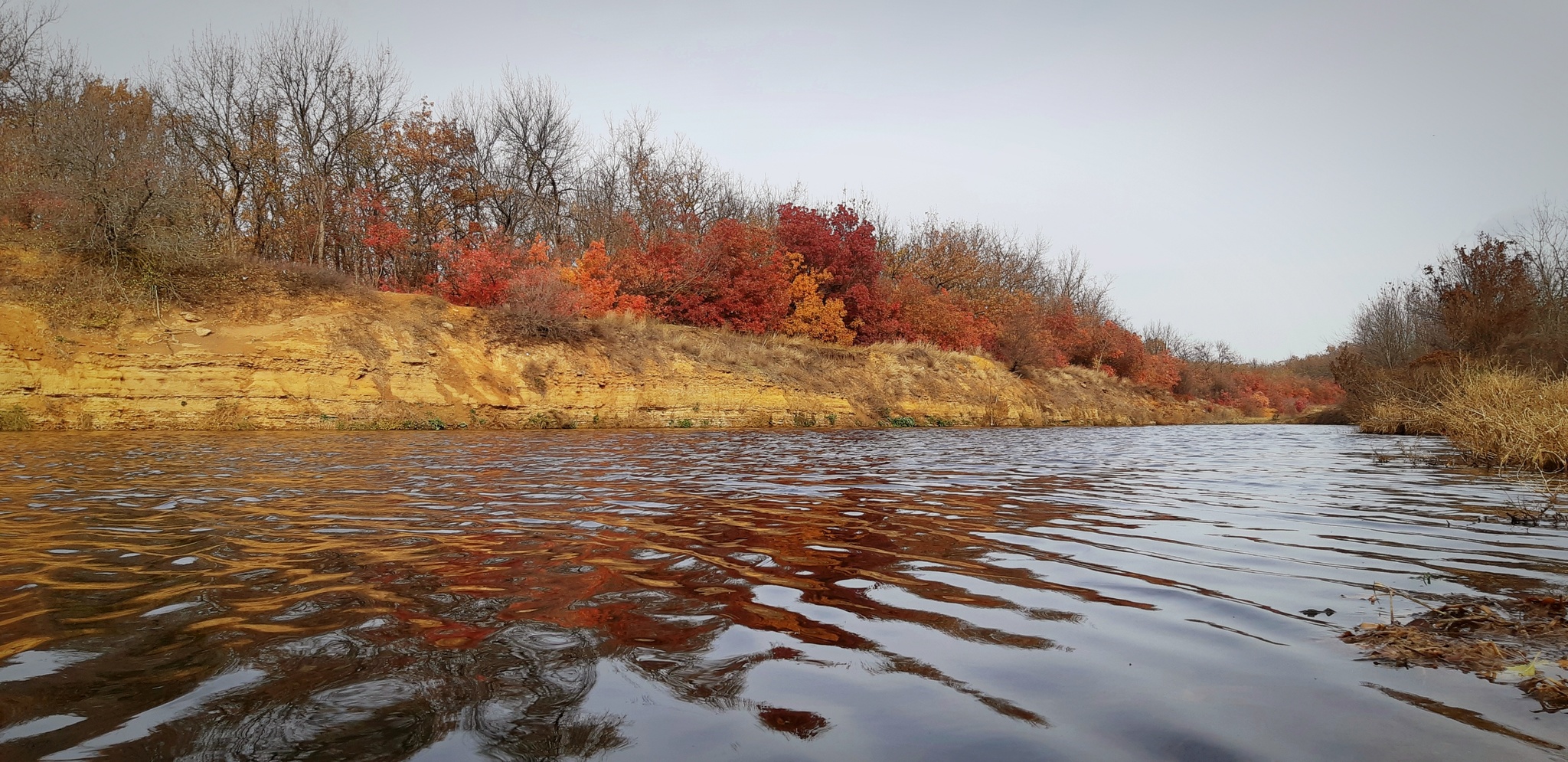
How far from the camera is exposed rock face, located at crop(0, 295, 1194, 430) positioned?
20.6 metres

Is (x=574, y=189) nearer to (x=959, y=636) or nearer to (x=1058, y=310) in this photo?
(x=1058, y=310)

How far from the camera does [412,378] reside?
2481 centimetres

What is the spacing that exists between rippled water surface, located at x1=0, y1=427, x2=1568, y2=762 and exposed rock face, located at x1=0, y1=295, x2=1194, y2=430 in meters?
16.2

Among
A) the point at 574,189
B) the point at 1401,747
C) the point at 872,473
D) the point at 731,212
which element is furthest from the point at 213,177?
the point at 1401,747

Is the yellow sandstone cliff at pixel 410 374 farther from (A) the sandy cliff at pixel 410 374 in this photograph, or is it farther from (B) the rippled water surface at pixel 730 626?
(B) the rippled water surface at pixel 730 626

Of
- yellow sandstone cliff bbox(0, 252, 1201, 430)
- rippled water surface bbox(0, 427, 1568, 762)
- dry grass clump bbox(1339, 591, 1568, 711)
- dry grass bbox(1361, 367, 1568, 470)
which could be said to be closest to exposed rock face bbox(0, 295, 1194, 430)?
yellow sandstone cliff bbox(0, 252, 1201, 430)

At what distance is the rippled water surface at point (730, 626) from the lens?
2090mm

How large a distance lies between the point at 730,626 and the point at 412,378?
24444mm

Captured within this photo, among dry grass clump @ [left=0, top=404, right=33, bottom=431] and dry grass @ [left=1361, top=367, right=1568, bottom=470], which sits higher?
dry grass @ [left=1361, top=367, right=1568, bottom=470]

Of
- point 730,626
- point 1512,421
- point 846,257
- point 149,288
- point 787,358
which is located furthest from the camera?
point 846,257

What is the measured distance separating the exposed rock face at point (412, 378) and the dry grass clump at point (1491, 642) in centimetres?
2452

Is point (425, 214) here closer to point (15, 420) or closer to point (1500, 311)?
point (15, 420)

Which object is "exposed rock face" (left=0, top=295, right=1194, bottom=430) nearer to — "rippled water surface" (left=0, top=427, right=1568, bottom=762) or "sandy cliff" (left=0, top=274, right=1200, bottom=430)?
"sandy cliff" (left=0, top=274, right=1200, bottom=430)

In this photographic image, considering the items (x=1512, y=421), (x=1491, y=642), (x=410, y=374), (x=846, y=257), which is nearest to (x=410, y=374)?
(x=410, y=374)
